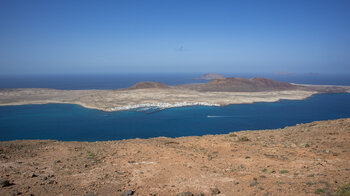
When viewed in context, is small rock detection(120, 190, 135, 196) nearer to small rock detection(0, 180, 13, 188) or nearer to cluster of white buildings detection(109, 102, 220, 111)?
small rock detection(0, 180, 13, 188)

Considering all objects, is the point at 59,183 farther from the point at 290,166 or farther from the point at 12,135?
the point at 12,135

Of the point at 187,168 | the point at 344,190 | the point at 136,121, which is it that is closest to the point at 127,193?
the point at 187,168

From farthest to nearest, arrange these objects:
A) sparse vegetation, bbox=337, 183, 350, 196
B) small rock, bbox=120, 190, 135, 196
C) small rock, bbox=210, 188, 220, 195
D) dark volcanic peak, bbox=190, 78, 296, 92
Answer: dark volcanic peak, bbox=190, 78, 296, 92 → small rock, bbox=210, 188, 220, 195 → small rock, bbox=120, 190, 135, 196 → sparse vegetation, bbox=337, 183, 350, 196

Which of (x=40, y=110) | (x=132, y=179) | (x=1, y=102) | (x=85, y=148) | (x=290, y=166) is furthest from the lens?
(x=1, y=102)

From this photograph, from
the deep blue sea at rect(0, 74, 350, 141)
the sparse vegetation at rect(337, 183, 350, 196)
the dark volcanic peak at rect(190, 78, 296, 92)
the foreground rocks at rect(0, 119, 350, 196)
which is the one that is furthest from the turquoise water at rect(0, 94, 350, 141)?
the dark volcanic peak at rect(190, 78, 296, 92)

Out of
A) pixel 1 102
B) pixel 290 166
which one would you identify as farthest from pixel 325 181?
pixel 1 102

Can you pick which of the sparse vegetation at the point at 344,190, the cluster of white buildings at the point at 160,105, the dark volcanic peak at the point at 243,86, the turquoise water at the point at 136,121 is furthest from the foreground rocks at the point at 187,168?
the dark volcanic peak at the point at 243,86
